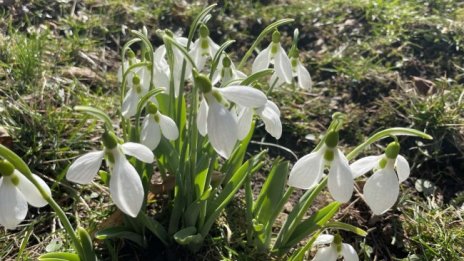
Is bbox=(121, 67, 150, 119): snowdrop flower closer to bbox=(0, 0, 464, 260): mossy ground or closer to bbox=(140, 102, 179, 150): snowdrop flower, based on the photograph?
bbox=(140, 102, 179, 150): snowdrop flower

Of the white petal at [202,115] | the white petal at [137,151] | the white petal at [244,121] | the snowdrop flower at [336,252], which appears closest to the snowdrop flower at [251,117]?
the white petal at [244,121]

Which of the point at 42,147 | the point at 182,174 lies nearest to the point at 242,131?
the point at 182,174

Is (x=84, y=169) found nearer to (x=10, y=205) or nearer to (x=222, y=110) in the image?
(x=10, y=205)

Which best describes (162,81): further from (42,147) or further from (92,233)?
(42,147)

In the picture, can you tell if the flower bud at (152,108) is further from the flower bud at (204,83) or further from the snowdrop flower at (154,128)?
the flower bud at (204,83)

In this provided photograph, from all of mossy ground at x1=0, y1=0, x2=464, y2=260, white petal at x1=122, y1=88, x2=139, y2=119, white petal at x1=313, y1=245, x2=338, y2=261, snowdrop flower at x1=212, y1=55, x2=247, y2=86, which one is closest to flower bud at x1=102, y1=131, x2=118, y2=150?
white petal at x1=122, y1=88, x2=139, y2=119
